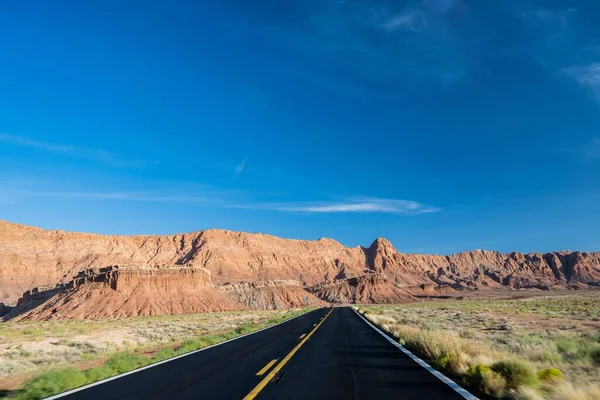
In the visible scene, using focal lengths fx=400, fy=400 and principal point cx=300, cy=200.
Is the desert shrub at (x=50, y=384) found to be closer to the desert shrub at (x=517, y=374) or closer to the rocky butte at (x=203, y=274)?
the desert shrub at (x=517, y=374)

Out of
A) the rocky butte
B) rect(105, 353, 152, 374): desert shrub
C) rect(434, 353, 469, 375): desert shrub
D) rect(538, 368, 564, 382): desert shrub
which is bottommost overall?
rect(105, 353, 152, 374): desert shrub

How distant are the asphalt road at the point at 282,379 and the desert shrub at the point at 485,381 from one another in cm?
65

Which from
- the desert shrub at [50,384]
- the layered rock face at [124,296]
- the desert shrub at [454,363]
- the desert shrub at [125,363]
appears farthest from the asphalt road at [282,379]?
the layered rock face at [124,296]

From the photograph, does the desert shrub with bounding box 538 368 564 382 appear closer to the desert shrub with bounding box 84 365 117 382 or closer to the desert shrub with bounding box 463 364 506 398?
the desert shrub with bounding box 463 364 506 398

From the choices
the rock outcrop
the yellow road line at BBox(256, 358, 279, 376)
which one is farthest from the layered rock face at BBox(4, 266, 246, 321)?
the yellow road line at BBox(256, 358, 279, 376)

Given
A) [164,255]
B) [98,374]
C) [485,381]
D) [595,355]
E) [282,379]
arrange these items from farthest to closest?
[164,255] → [595,355] → [98,374] → [282,379] → [485,381]

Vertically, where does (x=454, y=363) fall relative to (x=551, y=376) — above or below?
below

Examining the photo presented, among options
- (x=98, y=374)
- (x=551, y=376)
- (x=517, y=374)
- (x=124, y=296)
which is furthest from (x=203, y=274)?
(x=551, y=376)

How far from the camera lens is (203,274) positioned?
79.8m

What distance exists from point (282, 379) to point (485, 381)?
13.9ft

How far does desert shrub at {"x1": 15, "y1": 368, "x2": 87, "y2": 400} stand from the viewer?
8.12 meters

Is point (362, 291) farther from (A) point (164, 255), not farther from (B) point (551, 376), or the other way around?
(B) point (551, 376)

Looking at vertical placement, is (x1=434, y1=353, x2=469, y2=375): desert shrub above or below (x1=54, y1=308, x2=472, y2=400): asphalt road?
above

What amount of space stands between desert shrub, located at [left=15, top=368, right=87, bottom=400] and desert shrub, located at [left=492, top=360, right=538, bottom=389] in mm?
9223
